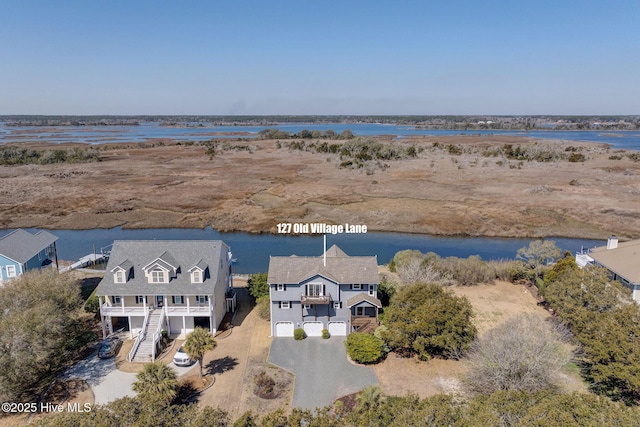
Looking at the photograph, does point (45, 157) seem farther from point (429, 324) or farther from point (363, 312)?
point (429, 324)

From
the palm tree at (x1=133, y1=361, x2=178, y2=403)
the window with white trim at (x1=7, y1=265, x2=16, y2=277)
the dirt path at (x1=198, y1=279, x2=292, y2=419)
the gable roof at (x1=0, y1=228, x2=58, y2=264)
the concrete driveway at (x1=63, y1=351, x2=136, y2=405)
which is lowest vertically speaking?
the dirt path at (x1=198, y1=279, x2=292, y2=419)

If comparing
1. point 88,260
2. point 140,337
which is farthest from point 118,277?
point 88,260

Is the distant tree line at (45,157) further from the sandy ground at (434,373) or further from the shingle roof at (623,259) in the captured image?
the shingle roof at (623,259)

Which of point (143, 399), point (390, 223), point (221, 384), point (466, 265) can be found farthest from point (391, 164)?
point (143, 399)

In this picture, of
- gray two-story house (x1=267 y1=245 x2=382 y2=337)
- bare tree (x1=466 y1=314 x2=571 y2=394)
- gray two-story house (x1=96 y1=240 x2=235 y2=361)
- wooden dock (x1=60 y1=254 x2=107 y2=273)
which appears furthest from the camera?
wooden dock (x1=60 y1=254 x2=107 y2=273)

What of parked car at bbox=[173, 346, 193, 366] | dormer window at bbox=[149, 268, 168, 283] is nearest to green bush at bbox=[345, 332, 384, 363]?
parked car at bbox=[173, 346, 193, 366]

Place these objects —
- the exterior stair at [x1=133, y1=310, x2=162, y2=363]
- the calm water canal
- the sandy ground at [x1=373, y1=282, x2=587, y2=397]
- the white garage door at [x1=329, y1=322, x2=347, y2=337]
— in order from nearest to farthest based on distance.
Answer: the sandy ground at [x1=373, y1=282, x2=587, y2=397]
the exterior stair at [x1=133, y1=310, x2=162, y2=363]
the white garage door at [x1=329, y1=322, x2=347, y2=337]
the calm water canal

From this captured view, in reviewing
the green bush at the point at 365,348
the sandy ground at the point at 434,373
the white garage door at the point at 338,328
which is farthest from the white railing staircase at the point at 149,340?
the sandy ground at the point at 434,373

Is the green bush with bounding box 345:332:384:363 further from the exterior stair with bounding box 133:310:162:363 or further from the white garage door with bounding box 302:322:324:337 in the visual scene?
the exterior stair with bounding box 133:310:162:363
